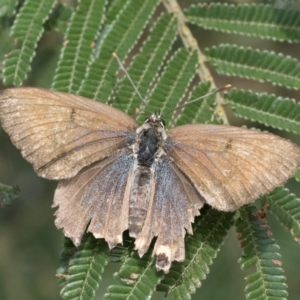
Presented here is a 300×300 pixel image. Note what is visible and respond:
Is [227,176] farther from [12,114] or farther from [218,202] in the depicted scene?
[12,114]

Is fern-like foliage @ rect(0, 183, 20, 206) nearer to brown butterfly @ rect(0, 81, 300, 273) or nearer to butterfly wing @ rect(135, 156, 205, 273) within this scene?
brown butterfly @ rect(0, 81, 300, 273)

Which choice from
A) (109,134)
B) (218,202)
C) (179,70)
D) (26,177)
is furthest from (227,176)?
(26,177)

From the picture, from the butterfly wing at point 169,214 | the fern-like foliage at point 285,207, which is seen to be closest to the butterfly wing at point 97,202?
the butterfly wing at point 169,214

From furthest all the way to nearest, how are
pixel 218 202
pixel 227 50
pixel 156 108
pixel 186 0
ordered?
pixel 186 0 < pixel 227 50 < pixel 156 108 < pixel 218 202

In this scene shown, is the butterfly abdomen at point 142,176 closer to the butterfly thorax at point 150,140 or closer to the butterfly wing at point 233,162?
the butterfly thorax at point 150,140

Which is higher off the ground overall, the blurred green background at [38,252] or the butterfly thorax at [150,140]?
the butterfly thorax at [150,140]

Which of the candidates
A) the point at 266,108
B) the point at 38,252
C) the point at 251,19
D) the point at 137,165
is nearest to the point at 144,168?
the point at 137,165
